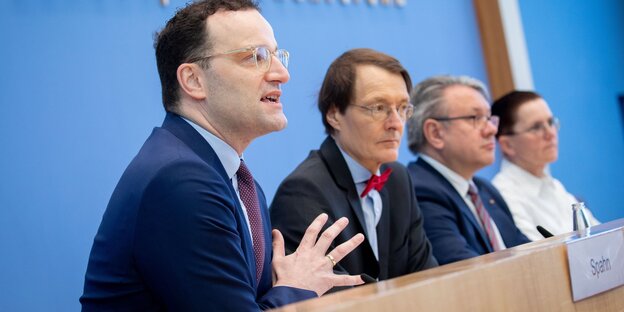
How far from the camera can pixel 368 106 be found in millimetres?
2625

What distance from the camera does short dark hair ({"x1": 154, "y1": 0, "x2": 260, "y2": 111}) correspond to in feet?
6.35

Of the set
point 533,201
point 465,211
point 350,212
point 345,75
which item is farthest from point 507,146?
point 350,212

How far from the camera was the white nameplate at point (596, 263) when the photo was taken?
137 cm

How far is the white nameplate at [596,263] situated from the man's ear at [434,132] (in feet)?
5.49

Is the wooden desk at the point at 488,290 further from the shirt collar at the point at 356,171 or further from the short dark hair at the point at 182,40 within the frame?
the shirt collar at the point at 356,171

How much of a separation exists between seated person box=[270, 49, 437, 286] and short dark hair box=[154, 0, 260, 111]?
530 mm

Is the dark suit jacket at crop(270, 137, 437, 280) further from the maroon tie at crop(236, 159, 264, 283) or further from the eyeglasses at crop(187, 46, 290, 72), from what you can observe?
the eyeglasses at crop(187, 46, 290, 72)

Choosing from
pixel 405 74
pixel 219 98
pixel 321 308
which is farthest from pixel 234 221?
pixel 405 74

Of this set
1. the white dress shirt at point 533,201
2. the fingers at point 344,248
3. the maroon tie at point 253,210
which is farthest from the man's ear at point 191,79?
the white dress shirt at point 533,201

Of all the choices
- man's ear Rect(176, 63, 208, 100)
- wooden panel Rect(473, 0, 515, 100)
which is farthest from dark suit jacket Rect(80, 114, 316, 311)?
wooden panel Rect(473, 0, 515, 100)

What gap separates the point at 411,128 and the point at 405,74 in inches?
24.0

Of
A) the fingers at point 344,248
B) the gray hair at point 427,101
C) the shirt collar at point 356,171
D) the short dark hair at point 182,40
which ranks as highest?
the short dark hair at point 182,40

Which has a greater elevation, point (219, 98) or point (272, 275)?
point (219, 98)

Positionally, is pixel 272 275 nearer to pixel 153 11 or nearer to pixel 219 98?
pixel 219 98
